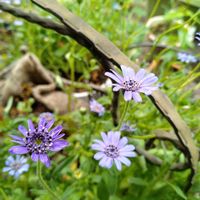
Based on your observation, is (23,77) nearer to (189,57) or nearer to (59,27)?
(189,57)

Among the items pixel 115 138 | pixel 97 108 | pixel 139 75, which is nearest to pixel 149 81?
pixel 139 75

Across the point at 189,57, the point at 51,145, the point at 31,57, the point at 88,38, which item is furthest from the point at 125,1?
the point at 51,145

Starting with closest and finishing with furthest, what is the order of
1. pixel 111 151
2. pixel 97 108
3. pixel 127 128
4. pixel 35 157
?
1. pixel 35 157
2. pixel 111 151
3. pixel 127 128
4. pixel 97 108

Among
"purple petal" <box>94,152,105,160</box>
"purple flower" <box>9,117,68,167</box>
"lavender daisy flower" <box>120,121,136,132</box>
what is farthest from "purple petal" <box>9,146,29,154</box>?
"lavender daisy flower" <box>120,121,136,132</box>

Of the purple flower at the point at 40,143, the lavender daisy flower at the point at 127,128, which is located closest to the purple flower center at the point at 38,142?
the purple flower at the point at 40,143

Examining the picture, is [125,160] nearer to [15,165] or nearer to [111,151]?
[111,151]

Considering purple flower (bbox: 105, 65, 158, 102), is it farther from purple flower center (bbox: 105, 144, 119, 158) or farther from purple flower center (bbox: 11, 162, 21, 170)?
purple flower center (bbox: 11, 162, 21, 170)
